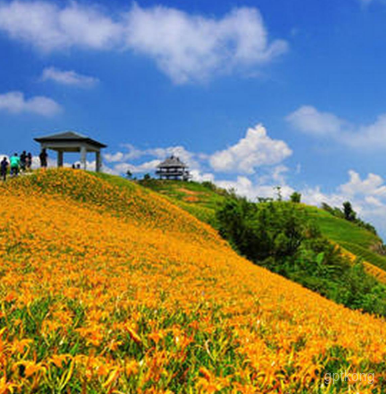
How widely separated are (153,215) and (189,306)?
1761 cm

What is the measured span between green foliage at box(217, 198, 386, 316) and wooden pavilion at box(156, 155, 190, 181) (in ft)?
196

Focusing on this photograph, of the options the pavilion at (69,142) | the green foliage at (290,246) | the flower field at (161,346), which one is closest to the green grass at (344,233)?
the green foliage at (290,246)

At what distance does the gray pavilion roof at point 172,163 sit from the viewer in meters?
81.4

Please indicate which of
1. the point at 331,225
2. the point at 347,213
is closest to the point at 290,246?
the point at 331,225

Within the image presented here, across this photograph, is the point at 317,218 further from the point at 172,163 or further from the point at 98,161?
the point at 172,163

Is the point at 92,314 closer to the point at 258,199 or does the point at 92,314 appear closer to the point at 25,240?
the point at 25,240

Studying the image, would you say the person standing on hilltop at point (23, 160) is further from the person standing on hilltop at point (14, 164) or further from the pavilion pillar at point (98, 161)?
the pavilion pillar at point (98, 161)

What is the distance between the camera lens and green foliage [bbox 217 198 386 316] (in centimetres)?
1361

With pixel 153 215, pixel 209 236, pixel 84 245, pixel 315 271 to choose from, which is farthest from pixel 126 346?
pixel 153 215

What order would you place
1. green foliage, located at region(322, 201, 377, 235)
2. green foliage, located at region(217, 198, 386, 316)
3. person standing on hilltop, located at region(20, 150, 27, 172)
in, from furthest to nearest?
green foliage, located at region(322, 201, 377, 235)
person standing on hilltop, located at region(20, 150, 27, 172)
green foliage, located at region(217, 198, 386, 316)

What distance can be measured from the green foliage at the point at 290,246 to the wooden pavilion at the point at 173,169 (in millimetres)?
59663

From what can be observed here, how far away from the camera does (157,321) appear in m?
2.55

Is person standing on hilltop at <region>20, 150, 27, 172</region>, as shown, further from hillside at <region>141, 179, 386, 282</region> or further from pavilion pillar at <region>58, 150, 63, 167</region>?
hillside at <region>141, 179, 386, 282</region>

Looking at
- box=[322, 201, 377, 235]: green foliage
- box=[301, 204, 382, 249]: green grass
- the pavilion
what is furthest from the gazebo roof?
box=[322, 201, 377, 235]: green foliage
